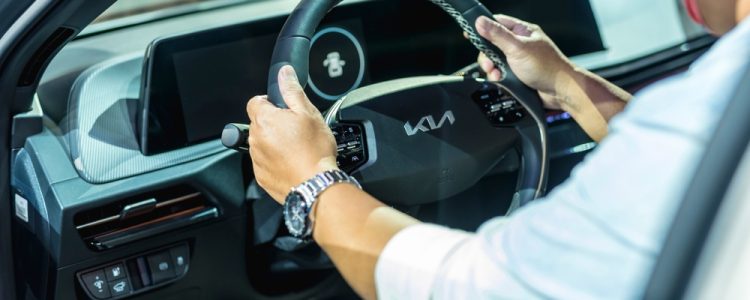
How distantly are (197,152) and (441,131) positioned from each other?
0.43 m

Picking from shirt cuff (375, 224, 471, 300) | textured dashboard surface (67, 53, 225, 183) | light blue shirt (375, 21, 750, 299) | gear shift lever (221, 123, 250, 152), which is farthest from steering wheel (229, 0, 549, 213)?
light blue shirt (375, 21, 750, 299)

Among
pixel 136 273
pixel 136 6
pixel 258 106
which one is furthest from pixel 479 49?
pixel 136 6

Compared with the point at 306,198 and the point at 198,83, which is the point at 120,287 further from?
the point at 306,198

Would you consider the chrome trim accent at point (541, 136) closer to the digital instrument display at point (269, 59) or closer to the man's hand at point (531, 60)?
the man's hand at point (531, 60)

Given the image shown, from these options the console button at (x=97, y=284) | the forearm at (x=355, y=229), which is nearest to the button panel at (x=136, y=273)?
the console button at (x=97, y=284)

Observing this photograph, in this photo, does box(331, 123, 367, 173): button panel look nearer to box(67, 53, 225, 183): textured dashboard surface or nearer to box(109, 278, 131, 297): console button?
box(67, 53, 225, 183): textured dashboard surface

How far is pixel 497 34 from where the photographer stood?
1469 millimetres

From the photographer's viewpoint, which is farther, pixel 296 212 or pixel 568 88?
pixel 568 88

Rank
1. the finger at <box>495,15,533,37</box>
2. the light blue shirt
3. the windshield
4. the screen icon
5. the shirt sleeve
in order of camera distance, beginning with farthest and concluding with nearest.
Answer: the windshield, the screen icon, the finger at <box>495,15,533,37</box>, the shirt sleeve, the light blue shirt

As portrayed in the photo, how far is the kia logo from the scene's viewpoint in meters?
1.51

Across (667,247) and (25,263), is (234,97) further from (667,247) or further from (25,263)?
(667,247)

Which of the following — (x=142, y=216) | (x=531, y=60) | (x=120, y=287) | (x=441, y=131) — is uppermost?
(x=531, y=60)

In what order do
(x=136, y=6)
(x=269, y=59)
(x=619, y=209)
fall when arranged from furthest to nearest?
1. (x=136, y=6)
2. (x=269, y=59)
3. (x=619, y=209)

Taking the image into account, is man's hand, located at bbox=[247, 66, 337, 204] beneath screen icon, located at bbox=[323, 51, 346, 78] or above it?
above
